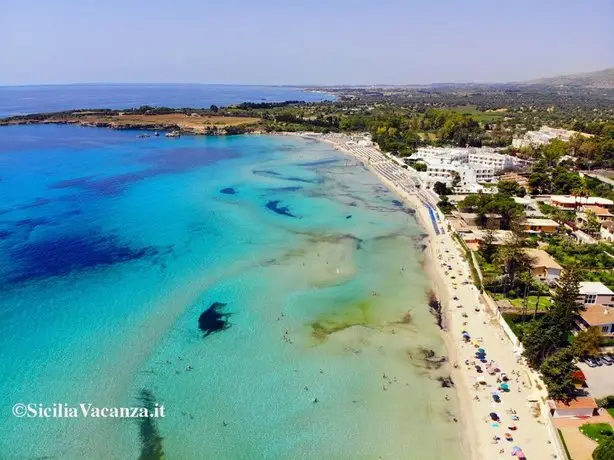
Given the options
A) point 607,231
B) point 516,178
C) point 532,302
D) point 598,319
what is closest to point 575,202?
point 607,231

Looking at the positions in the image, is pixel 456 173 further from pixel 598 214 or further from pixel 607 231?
pixel 607 231

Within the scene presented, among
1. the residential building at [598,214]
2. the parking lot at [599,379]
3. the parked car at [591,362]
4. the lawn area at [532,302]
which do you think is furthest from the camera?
the residential building at [598,214]

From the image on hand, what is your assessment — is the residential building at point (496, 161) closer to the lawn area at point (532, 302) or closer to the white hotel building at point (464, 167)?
the white hotel building at point (464, 167)

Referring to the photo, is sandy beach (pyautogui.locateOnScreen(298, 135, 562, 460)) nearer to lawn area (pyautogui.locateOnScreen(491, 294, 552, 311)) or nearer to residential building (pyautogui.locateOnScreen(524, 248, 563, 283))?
lawn area (pyautogui.locateOnScreen(491, 294, 552, 311))

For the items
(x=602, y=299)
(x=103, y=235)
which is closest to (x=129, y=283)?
(x=103, y=235)

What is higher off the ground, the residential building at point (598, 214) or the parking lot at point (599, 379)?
the residential building at point (598, 214)

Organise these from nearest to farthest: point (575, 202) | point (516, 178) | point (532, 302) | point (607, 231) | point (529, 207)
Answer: point (532, 302), point (607, 231), point (529, 207), point (575, 202), point (516, 178)

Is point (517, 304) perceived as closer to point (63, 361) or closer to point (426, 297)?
point (426, 297)

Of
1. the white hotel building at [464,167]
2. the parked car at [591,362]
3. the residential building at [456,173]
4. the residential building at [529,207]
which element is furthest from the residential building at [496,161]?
the parked car at [591,362]
